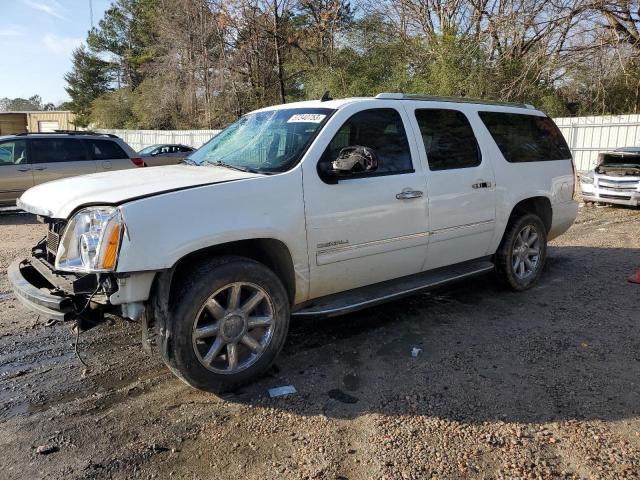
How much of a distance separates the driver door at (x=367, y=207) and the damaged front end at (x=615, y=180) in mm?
8700

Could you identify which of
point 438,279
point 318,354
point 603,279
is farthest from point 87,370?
point 603,279

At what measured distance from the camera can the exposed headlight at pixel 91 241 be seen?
9.84 feet

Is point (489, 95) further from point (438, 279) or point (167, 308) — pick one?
point (167, 308)

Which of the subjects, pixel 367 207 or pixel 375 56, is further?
pixel 375 56

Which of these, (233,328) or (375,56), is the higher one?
(375,56)

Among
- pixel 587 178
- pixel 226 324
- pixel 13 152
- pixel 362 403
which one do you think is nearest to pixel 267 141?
pixel 226 324

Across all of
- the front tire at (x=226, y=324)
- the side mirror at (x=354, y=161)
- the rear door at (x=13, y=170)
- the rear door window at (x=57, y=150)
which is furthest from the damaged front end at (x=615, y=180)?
the rear door at (x=13, y=170)

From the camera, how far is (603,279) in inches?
244

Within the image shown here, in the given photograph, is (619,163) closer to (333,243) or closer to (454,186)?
(454,186)

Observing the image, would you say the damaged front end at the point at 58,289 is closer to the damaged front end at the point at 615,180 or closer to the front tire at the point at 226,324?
the front tire at the point at 226,324

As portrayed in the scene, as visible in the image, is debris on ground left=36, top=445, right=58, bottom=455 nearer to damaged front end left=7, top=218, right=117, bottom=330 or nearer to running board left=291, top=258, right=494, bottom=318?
damaged front end left=7, top=218, right=117, bottom=330

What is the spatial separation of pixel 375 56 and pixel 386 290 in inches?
920

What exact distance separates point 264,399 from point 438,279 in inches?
79.4

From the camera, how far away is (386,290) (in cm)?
429
